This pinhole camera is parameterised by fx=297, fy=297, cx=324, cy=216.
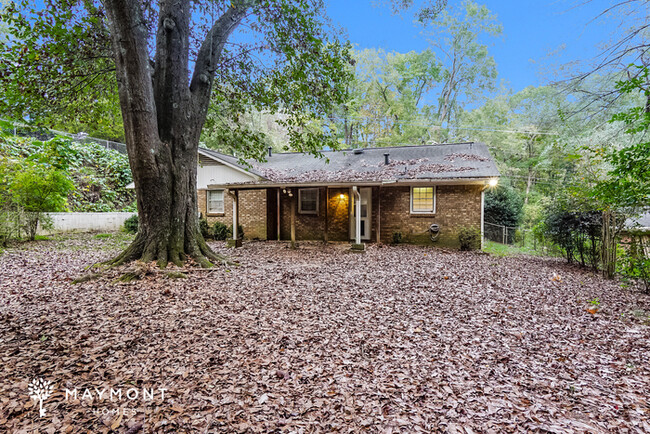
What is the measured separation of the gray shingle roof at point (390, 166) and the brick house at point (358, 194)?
3 cm

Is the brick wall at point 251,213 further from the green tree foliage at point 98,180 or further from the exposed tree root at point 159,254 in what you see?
the exposed tree root at point 159,254

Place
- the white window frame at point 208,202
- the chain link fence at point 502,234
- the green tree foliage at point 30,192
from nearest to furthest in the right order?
the green tree foliage at point 30,192
the white window frame at point 208,202
the chain link fence at point 502,234

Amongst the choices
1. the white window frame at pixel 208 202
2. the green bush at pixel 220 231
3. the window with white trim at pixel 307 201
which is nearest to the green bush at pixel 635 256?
the window with white trim at pixel 307 201

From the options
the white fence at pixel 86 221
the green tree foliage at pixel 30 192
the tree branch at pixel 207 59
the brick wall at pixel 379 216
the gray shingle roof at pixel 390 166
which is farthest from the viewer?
the white fence at pixel 86 221

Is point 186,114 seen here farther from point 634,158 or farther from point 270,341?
point 634,158

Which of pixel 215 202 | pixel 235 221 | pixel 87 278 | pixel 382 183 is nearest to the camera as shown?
pixel 87 278

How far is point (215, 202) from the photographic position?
13.4m

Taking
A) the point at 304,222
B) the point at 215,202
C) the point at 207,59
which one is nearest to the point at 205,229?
the point at 215,202

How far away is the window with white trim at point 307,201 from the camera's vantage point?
12500mm

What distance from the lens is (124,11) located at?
15.5ft

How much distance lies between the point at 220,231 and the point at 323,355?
1065 cm

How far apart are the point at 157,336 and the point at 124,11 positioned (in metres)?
5.01

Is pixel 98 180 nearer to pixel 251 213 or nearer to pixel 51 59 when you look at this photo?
pixel 251 213

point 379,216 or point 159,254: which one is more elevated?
point 379,216
